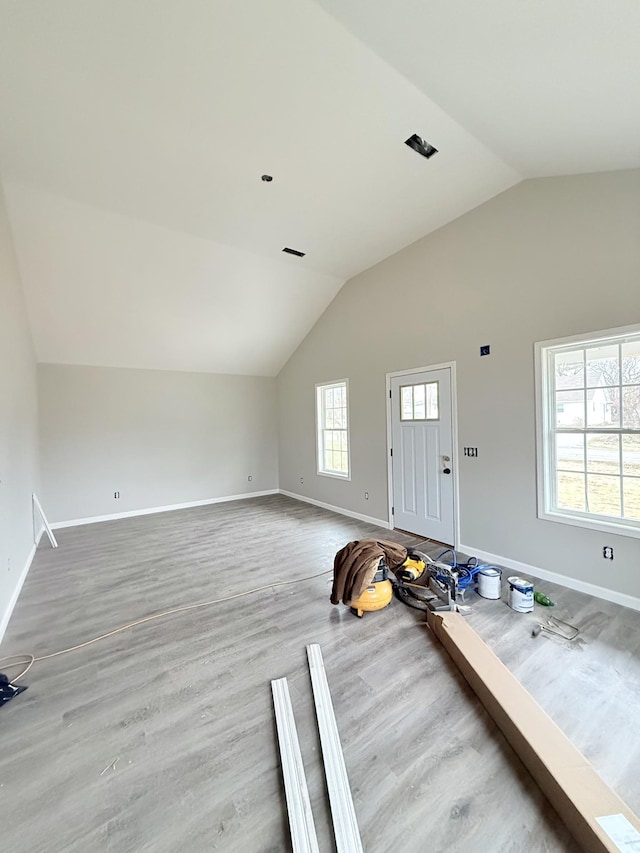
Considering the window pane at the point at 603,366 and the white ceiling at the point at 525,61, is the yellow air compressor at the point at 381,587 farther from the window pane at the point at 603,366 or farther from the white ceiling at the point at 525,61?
the white ceiling at the point at 525,61

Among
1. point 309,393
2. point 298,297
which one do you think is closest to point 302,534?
point 309,393

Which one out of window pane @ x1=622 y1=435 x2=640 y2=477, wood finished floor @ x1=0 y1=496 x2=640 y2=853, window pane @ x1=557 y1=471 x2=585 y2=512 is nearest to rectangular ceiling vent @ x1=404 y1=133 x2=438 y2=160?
window pane @ x1=622 y1=435 x2=640 y2=477

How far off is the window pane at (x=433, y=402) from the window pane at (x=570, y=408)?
122 centimetres

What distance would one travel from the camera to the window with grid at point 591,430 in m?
2.69

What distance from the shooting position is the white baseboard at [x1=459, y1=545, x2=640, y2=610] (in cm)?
267

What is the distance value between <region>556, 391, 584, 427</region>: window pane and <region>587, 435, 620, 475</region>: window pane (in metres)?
0.18

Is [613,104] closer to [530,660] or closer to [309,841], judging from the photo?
[530,660]

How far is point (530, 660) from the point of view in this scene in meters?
2.11

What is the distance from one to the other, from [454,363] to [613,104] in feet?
7.24

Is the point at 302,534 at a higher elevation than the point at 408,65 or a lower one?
lower

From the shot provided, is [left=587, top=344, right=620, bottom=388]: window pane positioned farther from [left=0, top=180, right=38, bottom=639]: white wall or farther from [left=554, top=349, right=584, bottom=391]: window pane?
[left=0, top=180, right=38, bottom=639]: white wall

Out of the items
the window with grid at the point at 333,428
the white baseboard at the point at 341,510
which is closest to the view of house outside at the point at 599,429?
the white baseboard at the point at 341,510

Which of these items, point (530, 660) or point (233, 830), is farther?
point (530, 660)

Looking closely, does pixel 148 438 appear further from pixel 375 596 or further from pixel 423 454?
pixel 375 596
